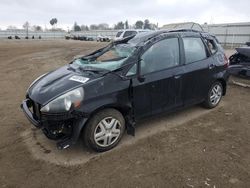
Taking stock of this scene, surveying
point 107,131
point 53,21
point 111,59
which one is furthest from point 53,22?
point 107,131

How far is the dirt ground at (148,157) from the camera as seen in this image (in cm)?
320

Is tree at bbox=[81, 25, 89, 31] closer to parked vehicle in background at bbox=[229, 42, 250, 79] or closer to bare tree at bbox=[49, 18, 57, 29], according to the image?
bare tree at bbox=[49, 18, 57, 29]

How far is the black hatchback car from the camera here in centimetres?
353

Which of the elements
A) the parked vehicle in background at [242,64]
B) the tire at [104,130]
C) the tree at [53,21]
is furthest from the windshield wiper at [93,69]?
the tree at [53,21]

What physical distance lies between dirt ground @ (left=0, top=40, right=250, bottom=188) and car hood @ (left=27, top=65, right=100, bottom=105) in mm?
840

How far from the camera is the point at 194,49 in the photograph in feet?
16.6

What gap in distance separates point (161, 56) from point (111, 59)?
2.87ft

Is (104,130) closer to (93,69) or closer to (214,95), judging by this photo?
(93,69)

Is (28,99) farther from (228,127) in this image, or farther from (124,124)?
(228,127)

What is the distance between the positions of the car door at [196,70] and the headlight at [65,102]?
210 centimetres

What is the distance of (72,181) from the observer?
3199mm

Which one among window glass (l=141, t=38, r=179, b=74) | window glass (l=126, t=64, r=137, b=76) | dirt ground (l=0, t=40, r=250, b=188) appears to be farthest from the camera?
window glass (l=141, t=38, r=179, b=74)

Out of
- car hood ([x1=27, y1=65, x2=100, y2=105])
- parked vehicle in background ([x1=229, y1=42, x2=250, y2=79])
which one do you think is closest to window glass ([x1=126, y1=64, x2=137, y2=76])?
car hood ([x1=27, y1=65, x2=100, y2=105])

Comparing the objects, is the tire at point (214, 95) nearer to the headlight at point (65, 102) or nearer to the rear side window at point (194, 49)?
the rear side window at point (194, 49)
